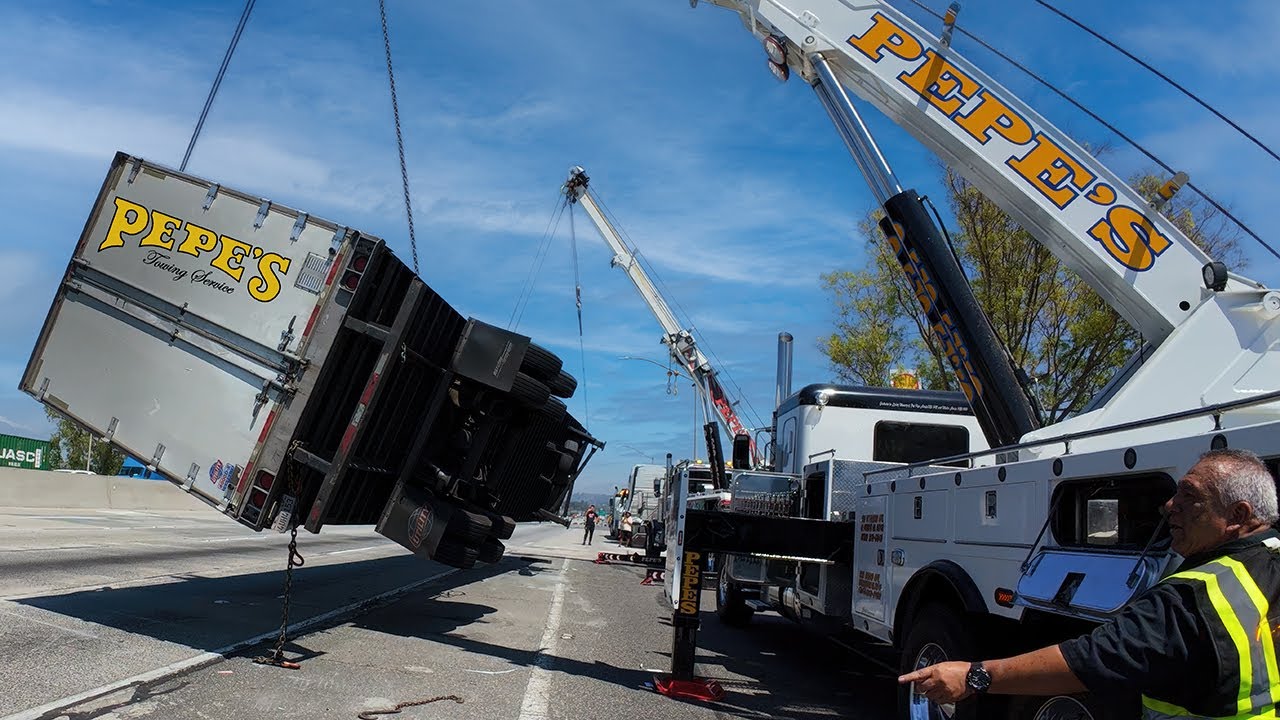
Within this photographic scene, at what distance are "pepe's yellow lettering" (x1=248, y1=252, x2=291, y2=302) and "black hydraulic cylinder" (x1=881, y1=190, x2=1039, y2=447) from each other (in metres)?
5.19

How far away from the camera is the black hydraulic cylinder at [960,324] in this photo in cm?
678

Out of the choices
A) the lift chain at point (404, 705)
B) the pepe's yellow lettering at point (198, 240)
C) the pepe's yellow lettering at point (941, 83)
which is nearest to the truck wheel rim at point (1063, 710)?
the lift chain at point (404, 705)

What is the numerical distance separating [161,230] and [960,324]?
6980mm

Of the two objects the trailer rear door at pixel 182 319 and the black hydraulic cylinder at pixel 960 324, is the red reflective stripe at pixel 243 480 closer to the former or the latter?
the trailer rear door at pixel 182 319

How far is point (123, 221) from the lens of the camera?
910 centimetres

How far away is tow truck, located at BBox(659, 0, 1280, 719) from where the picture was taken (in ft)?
14.0

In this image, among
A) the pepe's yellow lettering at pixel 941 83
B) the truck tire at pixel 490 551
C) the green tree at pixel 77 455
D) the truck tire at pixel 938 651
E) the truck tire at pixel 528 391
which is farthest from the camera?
the green tree at pixel 77 455

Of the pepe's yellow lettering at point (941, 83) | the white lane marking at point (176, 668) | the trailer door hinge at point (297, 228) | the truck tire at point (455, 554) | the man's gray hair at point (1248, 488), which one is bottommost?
the white lane marking at point (176, 668)

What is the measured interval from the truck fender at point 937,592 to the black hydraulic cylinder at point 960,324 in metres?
1.40

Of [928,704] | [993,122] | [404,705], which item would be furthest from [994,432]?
[404,705]

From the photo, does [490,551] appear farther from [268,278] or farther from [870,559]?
[870,559]

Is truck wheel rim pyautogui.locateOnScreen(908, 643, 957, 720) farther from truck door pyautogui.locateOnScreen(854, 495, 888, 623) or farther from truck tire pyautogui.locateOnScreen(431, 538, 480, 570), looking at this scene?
truck tire pyautogui.locateOnScreen(431, 538, 480, 570)

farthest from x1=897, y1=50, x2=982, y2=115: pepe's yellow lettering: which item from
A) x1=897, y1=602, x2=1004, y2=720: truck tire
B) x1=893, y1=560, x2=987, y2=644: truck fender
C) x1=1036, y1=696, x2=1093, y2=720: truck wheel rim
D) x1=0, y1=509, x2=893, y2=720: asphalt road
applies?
x1=0, y1=509, x2=893, y2=720: asphalt road

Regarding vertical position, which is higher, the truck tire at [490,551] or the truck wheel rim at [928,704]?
the truck tire at [490,551]
